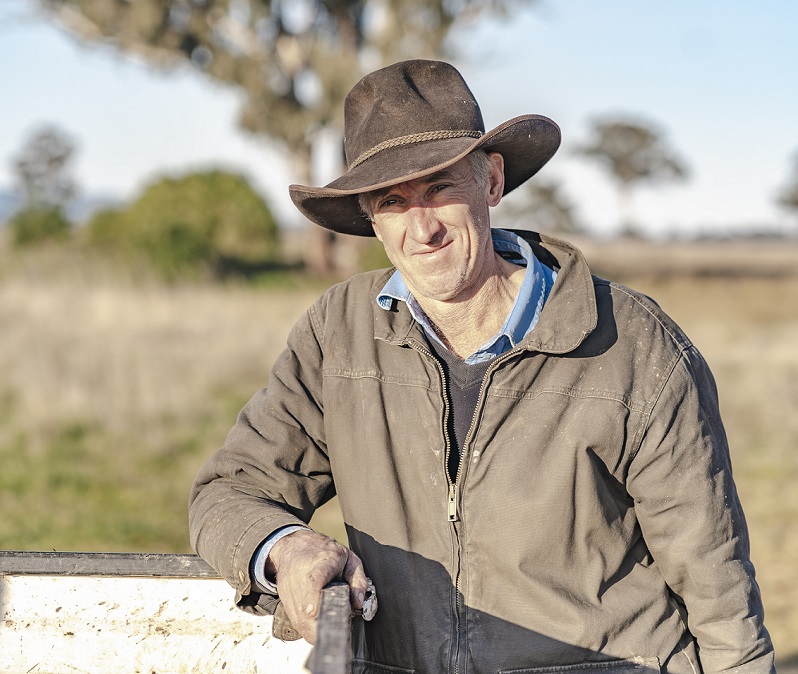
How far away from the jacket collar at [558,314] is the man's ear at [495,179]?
16 cm

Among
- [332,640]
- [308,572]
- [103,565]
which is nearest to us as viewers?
[332,640]

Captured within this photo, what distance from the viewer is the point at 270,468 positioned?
235cm

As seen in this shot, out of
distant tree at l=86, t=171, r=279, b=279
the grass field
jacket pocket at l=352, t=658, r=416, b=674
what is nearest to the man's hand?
jacket pocket at l=352, t=658, r=416, b=674

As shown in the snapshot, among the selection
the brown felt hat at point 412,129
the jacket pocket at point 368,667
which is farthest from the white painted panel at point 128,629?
the brown felt hat at point 412,129

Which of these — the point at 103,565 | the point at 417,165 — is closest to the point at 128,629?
the point at 103,565

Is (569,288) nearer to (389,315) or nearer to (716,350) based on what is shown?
(389,315)

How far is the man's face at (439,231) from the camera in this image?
2.33m

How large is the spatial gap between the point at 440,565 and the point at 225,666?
2.23 ft

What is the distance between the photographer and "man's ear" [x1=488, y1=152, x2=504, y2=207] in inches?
96.7

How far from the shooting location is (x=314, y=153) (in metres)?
22.7

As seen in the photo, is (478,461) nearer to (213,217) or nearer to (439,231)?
(439,231)

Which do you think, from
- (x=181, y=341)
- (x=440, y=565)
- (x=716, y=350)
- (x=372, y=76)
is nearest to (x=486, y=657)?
(x=440, y=565)

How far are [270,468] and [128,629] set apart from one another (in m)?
0.59

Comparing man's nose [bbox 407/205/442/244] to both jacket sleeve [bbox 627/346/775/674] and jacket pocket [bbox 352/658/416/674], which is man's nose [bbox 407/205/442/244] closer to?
jacket sleeve [bbox 627/346/775/674]
